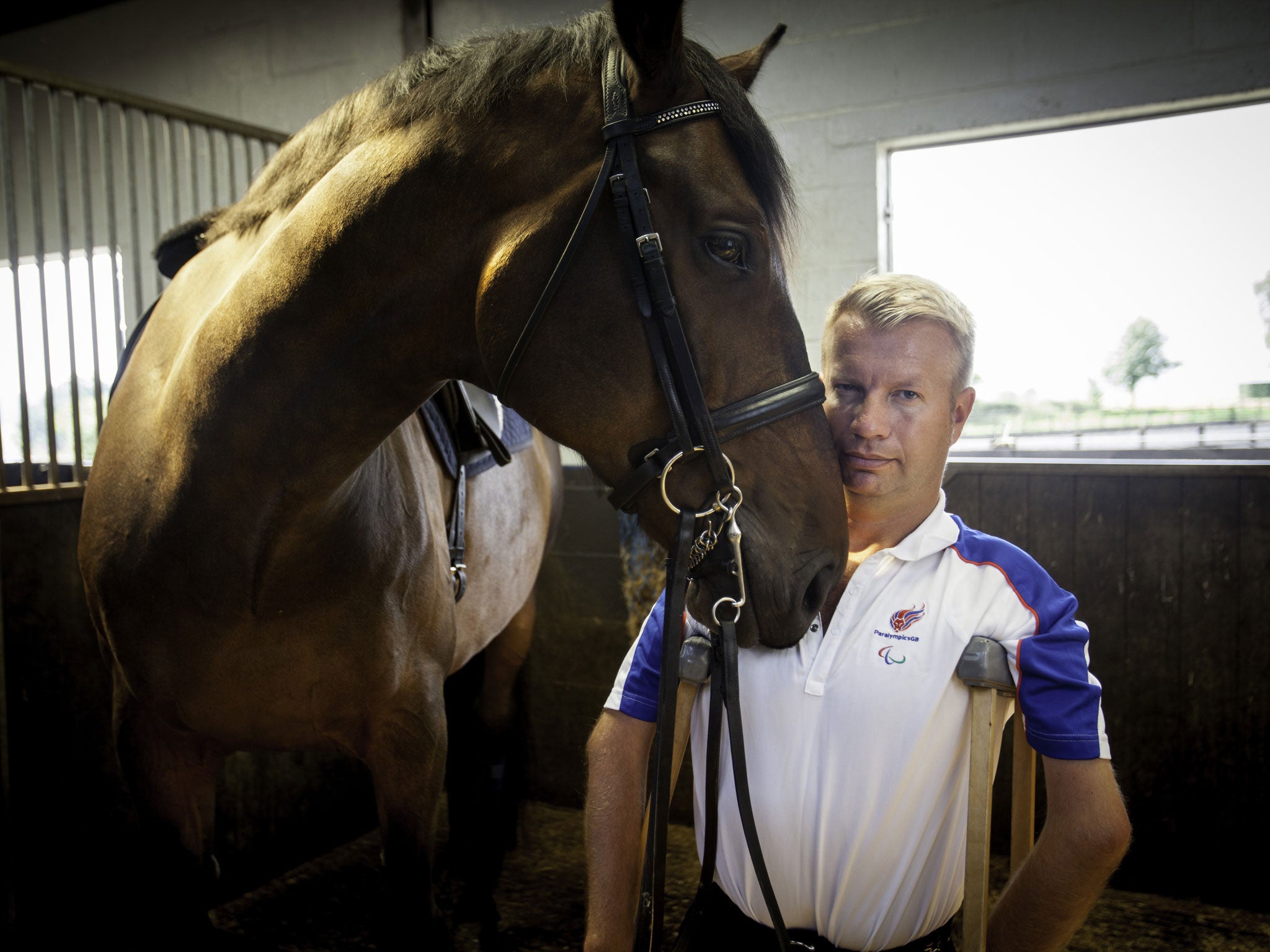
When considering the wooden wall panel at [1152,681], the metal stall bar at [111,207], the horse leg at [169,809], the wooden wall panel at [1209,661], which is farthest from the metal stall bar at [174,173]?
the wooden wall panel at [1209,661]

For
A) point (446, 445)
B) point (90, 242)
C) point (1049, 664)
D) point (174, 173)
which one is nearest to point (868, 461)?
point (1049, 664)

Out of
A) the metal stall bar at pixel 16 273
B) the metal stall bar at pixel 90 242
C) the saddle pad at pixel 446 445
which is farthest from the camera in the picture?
the metal stall bar at pixel 90 242

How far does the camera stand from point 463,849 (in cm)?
256

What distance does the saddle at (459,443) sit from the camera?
5.49ft

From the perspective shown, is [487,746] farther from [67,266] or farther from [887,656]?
[887,656]

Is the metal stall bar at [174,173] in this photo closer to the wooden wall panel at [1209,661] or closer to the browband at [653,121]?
the browband at [653,121]

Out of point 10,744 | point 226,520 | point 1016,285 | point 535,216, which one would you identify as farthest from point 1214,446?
point 10,744

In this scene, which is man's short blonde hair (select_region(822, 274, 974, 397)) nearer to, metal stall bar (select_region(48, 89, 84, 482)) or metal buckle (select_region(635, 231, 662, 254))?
metal buckle (select_region(635, 231, 662, 254))

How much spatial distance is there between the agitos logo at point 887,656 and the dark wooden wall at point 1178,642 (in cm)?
170

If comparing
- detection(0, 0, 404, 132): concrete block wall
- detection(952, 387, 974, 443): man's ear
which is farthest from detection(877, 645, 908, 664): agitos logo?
detection(0, 0, 404, 132): concrete block wall

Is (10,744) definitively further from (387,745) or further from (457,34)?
(457,34)

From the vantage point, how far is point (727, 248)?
3.15 ft

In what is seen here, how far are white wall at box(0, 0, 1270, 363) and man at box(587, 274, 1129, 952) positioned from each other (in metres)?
1.13

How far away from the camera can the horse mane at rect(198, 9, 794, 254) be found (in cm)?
98
